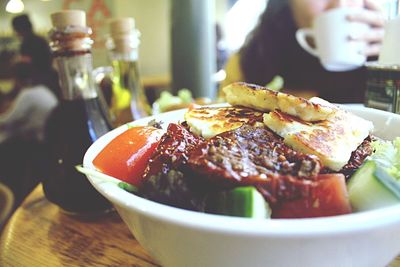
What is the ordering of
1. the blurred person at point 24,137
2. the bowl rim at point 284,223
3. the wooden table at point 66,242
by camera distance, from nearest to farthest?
the bowl rim at point 284,223, the wooden table at point 66,242, the blurred person at point 24,137

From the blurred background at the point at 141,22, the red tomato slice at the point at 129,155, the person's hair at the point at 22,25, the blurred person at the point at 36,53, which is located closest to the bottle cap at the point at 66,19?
the red tomato slice at the point at 129,155

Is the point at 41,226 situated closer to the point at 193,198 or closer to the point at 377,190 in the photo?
the point at 193,198

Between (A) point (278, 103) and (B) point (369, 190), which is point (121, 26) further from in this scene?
(B) point (369, 190)

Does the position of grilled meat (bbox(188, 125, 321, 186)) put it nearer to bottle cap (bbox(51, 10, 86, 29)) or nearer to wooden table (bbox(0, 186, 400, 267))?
wooden table (bbox(0, 186, 400, 267))

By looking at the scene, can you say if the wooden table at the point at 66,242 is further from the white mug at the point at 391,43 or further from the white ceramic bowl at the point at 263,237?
the white mug at the point at 391,43

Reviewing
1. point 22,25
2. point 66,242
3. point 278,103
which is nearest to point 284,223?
point 278,103
